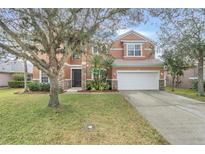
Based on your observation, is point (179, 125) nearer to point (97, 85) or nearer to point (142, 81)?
point (97, 85)

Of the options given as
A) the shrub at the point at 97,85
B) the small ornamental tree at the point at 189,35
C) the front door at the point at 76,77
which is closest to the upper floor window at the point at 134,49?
the shrub at the point at 97,85

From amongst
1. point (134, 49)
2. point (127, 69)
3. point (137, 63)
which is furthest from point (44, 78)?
point (134, 49)

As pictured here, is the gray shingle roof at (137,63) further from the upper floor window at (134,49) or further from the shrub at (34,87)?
the shrub at (34,87)

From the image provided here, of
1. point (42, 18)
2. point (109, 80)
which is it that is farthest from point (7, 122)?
point (109, 80)

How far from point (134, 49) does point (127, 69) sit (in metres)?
3.15

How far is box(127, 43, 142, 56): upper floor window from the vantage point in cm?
2261

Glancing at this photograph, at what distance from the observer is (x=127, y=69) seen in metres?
20.7

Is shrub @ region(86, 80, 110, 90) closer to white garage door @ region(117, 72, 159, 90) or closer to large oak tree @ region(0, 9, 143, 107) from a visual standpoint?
white garage door @ region(117, 72, 159, 90)

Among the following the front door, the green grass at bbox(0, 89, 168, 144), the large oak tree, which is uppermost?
the large oak tree

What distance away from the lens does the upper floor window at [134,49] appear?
22.6 m

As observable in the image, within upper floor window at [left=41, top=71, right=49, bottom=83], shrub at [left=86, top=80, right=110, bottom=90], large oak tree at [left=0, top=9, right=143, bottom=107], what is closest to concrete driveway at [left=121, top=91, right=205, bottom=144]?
large oak tree at [left=0, top=9, right=143, bottom=107]

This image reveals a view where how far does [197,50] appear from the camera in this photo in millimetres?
14836
